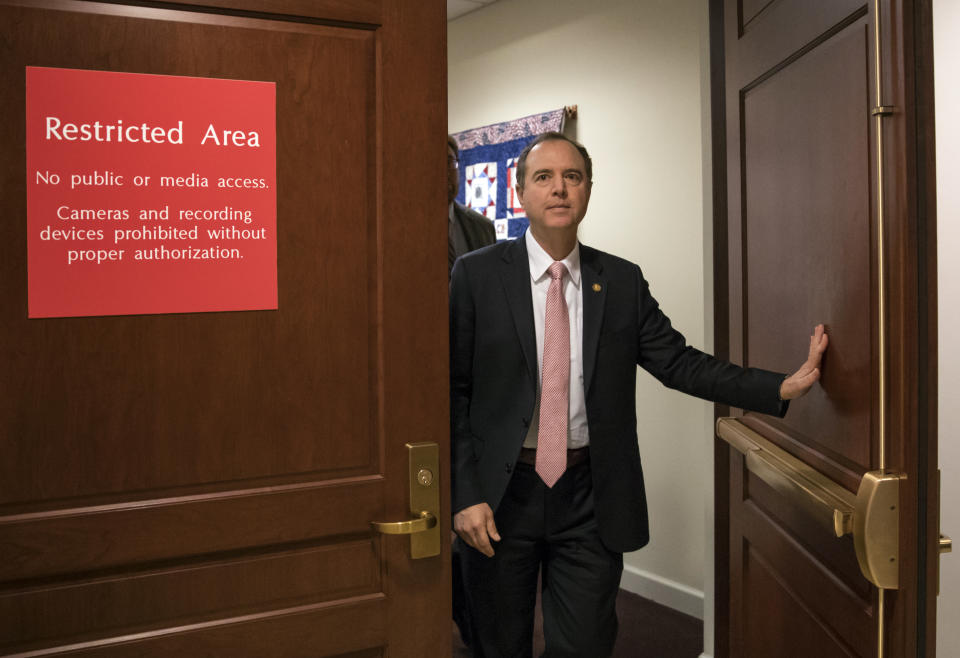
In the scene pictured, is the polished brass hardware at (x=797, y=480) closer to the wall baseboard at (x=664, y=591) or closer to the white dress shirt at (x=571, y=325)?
the white dress shirt at (x=571, y=325)

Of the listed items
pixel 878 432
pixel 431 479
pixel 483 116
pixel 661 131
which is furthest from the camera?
pixel 483 116

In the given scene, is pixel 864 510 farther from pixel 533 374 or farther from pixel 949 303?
pixel 949 303

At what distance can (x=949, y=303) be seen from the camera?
197 cm

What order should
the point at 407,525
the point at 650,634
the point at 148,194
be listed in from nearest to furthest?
the point at 148,194 → the point at 407,525 → the point at 650,634

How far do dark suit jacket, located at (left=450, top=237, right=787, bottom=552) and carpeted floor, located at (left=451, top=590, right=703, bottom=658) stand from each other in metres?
1.25

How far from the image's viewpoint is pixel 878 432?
1.35m

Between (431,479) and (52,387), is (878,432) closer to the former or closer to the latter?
(431,479)

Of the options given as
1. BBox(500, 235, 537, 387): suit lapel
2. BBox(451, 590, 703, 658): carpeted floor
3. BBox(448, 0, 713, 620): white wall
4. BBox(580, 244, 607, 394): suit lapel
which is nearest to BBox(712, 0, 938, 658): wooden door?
BBox(580, 244, 607, 394): suit lapel

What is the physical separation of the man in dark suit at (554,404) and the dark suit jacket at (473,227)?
89 cm

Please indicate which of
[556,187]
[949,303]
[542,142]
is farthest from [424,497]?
[949,303]

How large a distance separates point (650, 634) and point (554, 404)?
5.49 ft

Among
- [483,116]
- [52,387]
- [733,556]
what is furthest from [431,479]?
[483,116]

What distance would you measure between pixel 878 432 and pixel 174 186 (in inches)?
46.4

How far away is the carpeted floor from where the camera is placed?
9.95 ft
